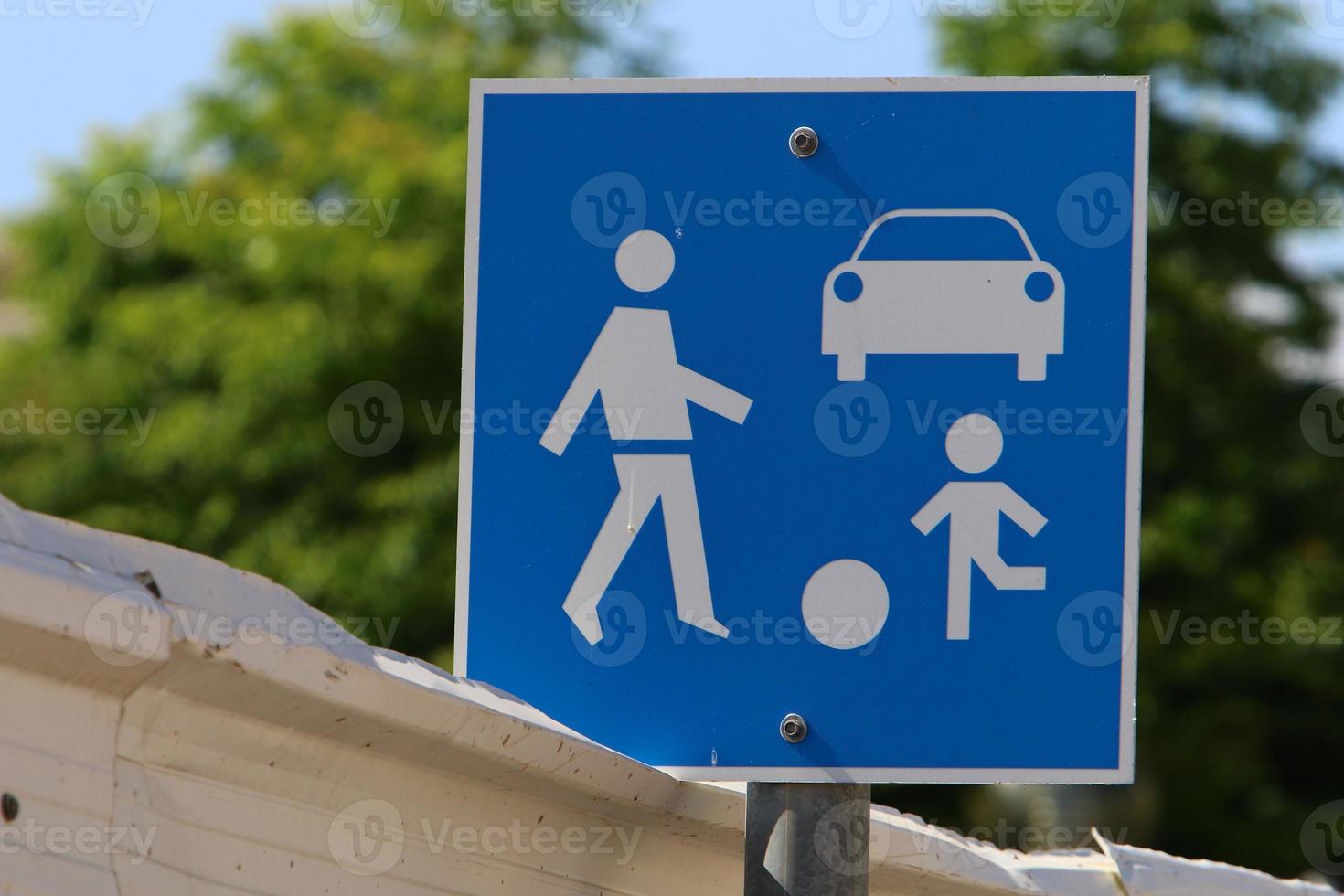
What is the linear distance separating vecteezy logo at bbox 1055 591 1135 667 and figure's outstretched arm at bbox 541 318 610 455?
0.55m

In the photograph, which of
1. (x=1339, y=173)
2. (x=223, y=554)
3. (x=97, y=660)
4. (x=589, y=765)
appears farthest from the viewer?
(x=1339, y=173)

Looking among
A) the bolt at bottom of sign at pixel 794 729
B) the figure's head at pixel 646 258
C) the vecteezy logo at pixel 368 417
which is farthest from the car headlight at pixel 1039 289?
the vecteezy logo at pixel 368 417

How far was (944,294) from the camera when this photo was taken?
1826 mm

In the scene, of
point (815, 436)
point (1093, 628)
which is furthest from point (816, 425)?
point (1093, 628)

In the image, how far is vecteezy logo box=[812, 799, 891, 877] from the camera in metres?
1.75

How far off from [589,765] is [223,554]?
12789 mm

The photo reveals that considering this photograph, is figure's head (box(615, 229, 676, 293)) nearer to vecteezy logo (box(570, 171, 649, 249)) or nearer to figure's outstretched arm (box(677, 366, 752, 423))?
vecteezy logo (box(570, 171, 649, 249))

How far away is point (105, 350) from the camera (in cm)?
1600

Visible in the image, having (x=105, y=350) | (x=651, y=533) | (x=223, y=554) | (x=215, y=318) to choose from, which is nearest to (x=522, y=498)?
(x=651, y=533)

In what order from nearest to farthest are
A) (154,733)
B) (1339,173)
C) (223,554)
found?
1. (154,733)
2. (223,554)
3. (1339,173)

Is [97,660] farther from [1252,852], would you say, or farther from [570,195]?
[1252,852]

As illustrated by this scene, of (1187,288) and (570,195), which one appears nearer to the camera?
(570,195)

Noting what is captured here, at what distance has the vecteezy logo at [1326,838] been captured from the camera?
46.8 feet

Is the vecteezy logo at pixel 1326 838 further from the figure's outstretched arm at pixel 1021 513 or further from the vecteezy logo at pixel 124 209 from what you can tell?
the figure's outstretched arm at pixel 1021 513
